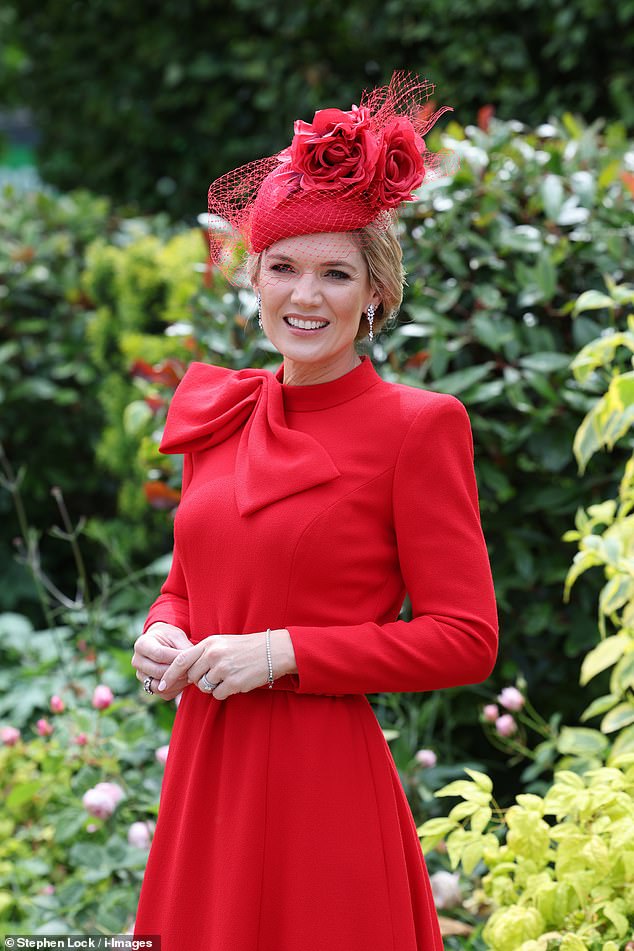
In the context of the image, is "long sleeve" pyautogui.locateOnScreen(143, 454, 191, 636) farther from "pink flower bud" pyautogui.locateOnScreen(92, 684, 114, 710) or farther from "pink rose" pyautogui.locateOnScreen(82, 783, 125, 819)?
"pink flower bud" pyautogui.locateOnScreen(92, 684, 114, 710)

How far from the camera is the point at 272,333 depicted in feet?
5.90

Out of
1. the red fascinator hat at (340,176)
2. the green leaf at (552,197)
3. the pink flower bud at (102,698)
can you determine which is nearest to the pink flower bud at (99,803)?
the pink flower bud at (102,698)

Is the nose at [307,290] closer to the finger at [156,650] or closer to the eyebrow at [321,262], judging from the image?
the eyebrow at [321,262]

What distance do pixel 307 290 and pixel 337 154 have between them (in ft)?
0.66

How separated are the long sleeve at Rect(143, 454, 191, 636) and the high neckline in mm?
251

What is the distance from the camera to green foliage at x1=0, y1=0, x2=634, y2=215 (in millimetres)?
5520

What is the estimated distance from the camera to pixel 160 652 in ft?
5.90

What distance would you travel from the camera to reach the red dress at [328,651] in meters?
1.70

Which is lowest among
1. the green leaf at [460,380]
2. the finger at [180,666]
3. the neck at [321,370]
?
the finger at [180,666]

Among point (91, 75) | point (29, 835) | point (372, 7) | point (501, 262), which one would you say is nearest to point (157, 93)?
point (91, 75)

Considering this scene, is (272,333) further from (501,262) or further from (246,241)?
(501,262)

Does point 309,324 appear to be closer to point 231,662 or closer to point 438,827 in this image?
point 231,662

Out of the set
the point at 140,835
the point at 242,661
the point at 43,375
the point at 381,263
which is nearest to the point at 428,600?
the point at 242,661

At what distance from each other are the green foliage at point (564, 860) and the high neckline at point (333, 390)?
827 millimetres
